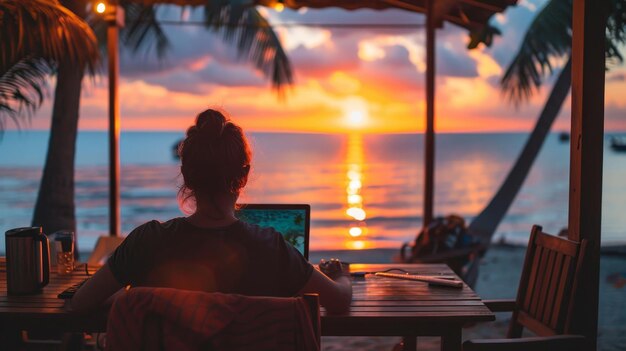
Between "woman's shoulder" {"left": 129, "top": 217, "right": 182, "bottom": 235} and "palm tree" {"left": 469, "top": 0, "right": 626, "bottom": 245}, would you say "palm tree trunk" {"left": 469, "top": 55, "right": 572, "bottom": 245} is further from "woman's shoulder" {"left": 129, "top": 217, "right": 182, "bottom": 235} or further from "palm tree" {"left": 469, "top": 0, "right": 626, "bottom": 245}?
"woman's shoulder" {"left": 129, "top": 217, "right": 182, "bottom": 235}

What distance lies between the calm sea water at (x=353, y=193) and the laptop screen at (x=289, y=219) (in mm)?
3597

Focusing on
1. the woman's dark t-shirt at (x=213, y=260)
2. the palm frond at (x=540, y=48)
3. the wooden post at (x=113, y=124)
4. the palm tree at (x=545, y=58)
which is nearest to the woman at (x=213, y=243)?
the woman's dark t-shirt at (x=213, y=260)

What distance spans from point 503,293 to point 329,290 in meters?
4.55

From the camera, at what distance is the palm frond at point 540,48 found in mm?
9125

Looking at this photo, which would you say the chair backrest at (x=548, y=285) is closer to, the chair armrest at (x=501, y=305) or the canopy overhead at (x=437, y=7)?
the chair armrest at (x=501, y=305)

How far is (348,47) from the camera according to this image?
29.9 metres

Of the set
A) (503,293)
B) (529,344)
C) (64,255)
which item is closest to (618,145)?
(503,293)

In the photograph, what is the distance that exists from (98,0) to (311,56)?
27334mm

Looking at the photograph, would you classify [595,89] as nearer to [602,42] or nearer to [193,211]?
[602,42]

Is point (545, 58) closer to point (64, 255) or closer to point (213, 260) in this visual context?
point (64, 255)

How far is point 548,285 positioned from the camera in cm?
265

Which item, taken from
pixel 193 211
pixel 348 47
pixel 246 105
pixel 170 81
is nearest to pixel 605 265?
pixel 193 211

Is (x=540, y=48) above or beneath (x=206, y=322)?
above

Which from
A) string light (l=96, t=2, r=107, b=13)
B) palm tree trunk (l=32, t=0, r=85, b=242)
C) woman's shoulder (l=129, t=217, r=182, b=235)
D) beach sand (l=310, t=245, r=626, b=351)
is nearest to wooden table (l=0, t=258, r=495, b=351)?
woman's shoulder (l=129, t=217, r=182, b=235)
